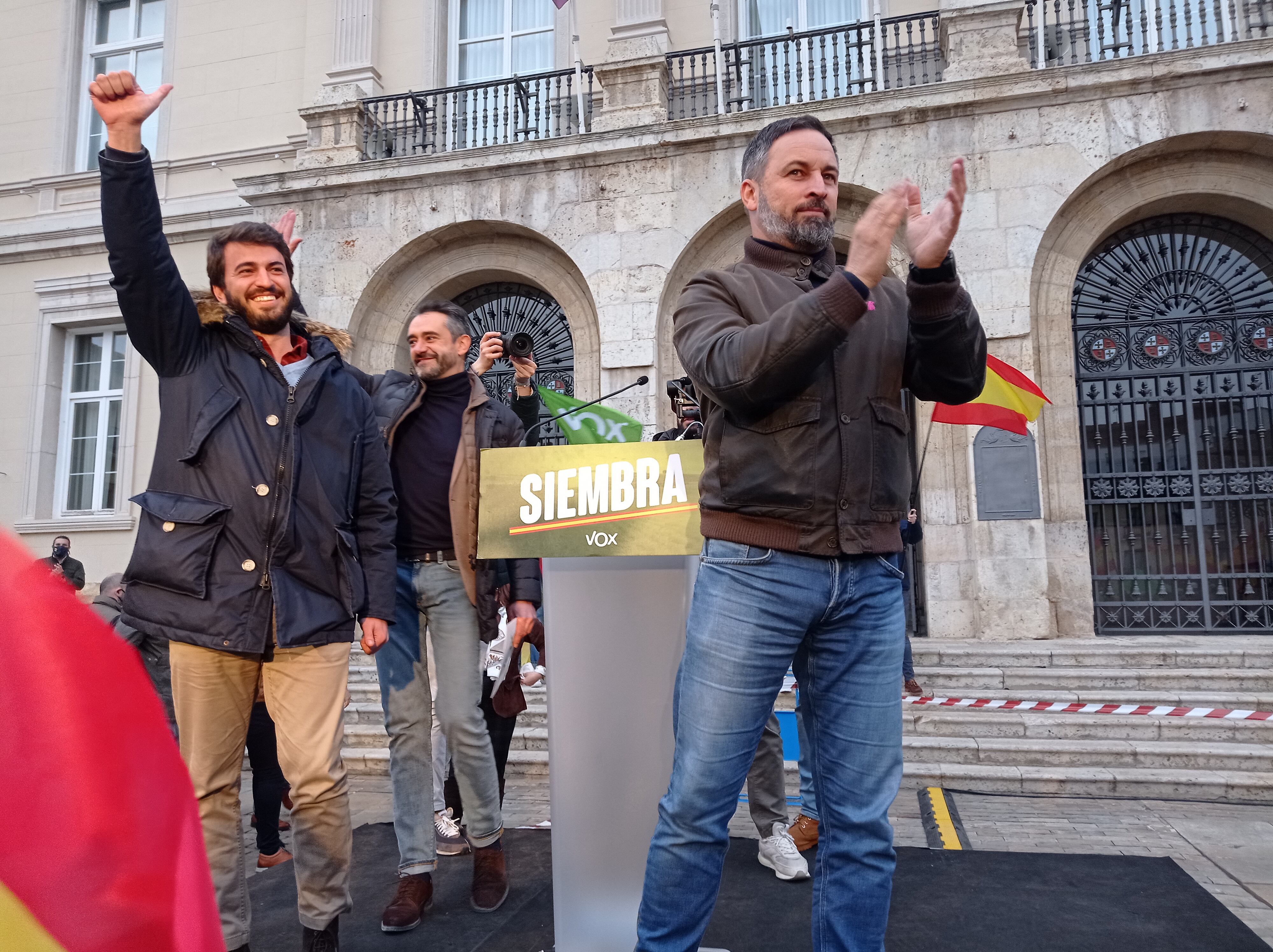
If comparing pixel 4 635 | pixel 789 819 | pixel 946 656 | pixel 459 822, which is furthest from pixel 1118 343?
pixel 4 635

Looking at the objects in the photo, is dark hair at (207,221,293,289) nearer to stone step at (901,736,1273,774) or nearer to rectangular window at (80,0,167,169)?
stone step at (901,736,1273,774)

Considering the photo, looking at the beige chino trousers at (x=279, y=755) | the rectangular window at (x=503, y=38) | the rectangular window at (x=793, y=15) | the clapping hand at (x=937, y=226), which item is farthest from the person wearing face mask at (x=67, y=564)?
the rectangular window at (x=793, y=15)

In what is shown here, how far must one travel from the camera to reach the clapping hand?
5.93 feet

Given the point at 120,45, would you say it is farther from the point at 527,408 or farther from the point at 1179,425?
the point at 1179,425

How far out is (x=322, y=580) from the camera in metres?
2.66

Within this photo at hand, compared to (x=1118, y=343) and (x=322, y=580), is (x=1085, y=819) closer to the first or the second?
(x=322, y=580)

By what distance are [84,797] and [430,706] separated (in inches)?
103

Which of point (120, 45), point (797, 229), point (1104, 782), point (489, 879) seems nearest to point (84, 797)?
point (797, 229)

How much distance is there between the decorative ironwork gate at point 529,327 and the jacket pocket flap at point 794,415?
8954 mm

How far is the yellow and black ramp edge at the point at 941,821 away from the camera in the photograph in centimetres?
410

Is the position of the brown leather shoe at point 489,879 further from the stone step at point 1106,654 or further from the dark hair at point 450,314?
the stone step at point 1106,654

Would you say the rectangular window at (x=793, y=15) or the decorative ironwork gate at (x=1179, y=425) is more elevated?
the rectangular window at (x=793, y=15)

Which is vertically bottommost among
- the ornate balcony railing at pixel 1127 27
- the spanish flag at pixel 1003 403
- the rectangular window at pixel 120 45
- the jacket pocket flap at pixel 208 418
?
the jacket pocket flap at pixel 208 418

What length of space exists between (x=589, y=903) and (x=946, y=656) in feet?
20.5
